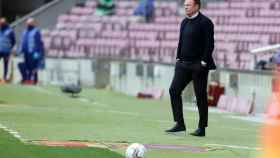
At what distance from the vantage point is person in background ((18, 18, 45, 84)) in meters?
27.3

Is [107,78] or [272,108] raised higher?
[272,108]

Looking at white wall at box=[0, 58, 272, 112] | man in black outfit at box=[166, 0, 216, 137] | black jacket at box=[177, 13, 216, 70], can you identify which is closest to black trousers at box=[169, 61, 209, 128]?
man in black outfit at box=[166, 0, 216, 137]

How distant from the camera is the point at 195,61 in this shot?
12469 millimetres

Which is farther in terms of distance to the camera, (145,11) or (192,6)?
(145,11)

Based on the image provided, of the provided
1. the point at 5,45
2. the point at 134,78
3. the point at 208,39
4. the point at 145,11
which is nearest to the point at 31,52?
the point at 5,45

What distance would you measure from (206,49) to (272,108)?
5431 millimetres

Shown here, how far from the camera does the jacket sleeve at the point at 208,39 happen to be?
12.4m

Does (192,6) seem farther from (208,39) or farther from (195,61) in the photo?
(195,61)

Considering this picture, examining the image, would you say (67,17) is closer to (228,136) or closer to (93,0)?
(93,0)

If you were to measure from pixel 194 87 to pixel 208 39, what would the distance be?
683mm

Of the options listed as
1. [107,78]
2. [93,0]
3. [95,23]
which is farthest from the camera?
[93,0]

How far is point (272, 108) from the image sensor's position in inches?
276

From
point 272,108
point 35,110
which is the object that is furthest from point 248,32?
point 272,108

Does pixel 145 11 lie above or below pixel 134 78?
above
